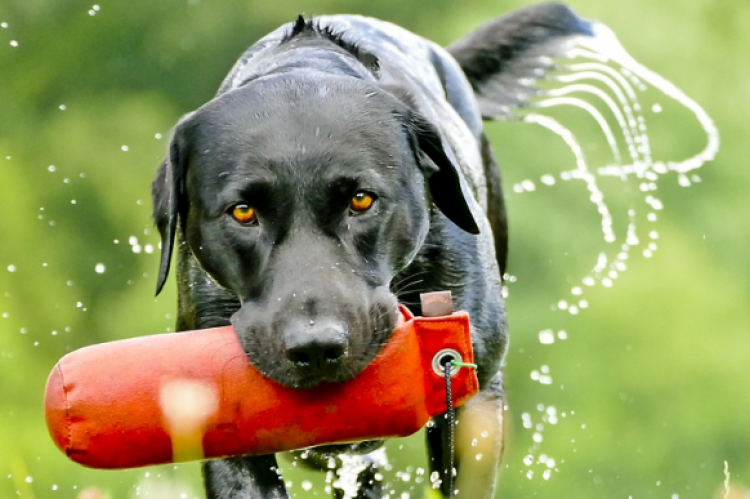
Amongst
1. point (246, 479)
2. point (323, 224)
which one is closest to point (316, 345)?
point (323, 224)

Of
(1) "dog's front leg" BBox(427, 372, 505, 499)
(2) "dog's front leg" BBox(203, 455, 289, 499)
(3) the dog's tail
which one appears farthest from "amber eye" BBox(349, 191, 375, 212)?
(3) the dog's tail

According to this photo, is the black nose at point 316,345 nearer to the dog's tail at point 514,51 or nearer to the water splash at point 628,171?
the dog's tail at point 514,51

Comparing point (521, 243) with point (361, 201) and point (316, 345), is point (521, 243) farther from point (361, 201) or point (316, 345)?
point (316, 345)

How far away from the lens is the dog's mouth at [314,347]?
3.00m

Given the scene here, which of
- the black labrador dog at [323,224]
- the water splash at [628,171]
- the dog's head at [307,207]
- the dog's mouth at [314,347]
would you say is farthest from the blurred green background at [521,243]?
the dog's mouth at [314,347]

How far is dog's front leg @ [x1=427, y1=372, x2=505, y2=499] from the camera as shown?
4.37 meters

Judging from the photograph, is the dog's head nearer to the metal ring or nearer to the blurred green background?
the metal ring

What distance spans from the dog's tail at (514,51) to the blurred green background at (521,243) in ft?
12.1

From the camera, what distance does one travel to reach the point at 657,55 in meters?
11.3

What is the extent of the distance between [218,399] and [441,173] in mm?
1104

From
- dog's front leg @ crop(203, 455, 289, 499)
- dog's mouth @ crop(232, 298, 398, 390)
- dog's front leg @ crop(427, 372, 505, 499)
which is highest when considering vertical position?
dog's mouth @ crop(232, 298, 398, 390)

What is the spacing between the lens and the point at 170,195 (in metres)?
3.69

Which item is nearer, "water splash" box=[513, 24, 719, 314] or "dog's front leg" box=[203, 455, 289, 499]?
"dog's front leg" box=[203, 455, 289, 499]

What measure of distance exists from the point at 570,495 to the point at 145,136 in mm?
4052
